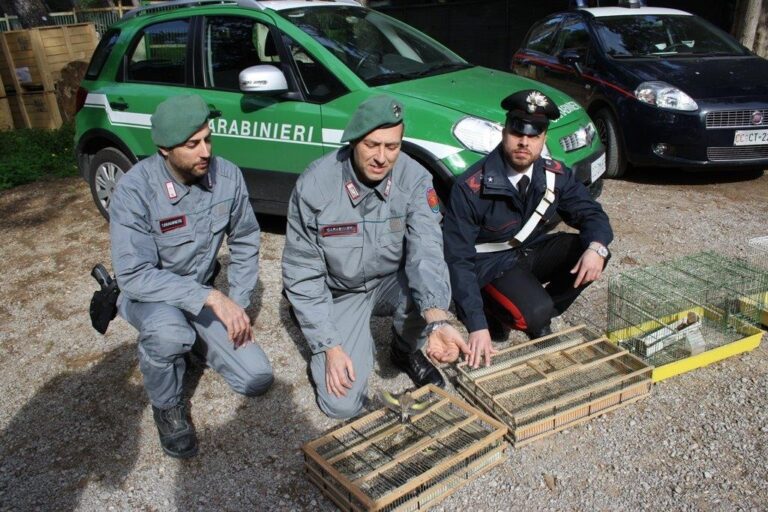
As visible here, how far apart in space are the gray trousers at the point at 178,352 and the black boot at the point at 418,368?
26.0 inches

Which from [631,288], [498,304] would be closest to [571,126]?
[631,288]

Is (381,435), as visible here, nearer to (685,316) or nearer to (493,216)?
(493,216)

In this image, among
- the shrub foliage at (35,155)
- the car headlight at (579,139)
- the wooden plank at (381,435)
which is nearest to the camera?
the wooden plank at (381,435)

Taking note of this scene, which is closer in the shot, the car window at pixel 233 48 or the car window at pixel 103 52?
the car window at pixel 233 48

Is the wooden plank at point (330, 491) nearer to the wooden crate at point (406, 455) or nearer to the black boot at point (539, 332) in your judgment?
the wooden crate at point (406, 455)

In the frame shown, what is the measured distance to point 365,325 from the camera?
3191 millimetres

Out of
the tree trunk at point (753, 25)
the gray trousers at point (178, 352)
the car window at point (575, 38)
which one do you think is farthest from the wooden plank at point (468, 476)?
the tree trunk at point (753, 25)

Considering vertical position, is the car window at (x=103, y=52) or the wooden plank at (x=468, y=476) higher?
the car window at (x=103, y=52)

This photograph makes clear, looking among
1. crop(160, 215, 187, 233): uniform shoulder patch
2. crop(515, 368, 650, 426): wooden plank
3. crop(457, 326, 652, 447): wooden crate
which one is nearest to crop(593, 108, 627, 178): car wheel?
crop(457, 326, 652, 447): wooden crate

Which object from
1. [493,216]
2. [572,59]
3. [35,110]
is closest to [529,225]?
[493,216]

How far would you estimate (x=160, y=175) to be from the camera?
2.98 meters

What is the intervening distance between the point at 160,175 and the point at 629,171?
5225 mm

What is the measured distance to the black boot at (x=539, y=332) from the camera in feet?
11.1

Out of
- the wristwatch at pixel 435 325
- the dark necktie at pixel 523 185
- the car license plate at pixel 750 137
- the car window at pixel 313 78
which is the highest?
the car window at pixel 313 78
